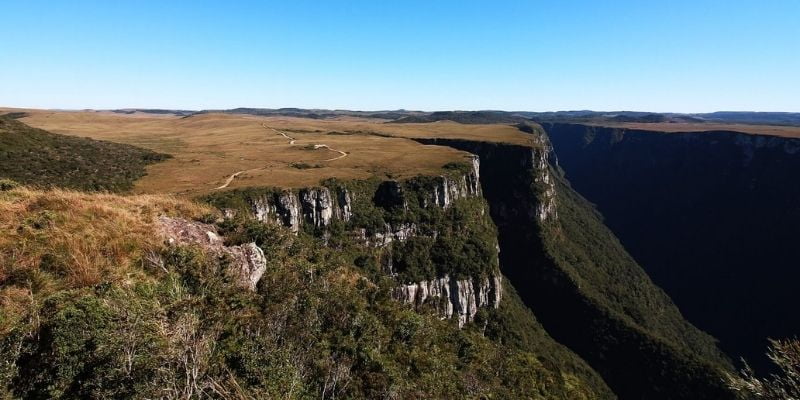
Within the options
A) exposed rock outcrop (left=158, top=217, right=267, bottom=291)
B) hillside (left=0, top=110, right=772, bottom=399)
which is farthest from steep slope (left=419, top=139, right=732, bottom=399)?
exposed rock outcrop (left=158, top=217, right=267, bottom=291)

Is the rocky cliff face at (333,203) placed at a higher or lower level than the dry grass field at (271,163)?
lower

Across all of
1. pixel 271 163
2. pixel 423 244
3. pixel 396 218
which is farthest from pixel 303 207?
pixel 271 163

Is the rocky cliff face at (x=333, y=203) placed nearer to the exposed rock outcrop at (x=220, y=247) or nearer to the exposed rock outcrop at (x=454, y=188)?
the exposed rock outcrop at (x=454, y=188)

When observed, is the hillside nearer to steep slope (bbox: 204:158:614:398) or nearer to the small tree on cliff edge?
steep slope (bbox: 204:158:614:398)

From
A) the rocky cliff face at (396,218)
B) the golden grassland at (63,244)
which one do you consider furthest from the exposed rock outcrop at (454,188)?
the golden grassland at (63,244)

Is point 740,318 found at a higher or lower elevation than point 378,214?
lower

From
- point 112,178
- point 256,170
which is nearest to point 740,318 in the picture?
point 256,170

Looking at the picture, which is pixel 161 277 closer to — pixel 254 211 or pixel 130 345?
pixel 130 345
